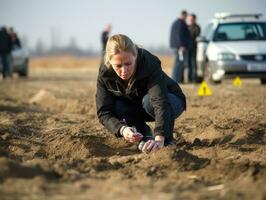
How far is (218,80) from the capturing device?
53.8 ft

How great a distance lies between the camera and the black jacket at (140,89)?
6.02 metres

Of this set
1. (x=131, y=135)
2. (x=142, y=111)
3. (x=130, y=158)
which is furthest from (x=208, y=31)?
(x=130, y=158)

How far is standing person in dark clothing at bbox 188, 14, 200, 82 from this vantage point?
57.3 ft

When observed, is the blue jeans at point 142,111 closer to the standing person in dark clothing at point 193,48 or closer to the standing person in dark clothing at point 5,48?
the standing person in dark clothing at point 193,48

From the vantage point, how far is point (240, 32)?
627 inches

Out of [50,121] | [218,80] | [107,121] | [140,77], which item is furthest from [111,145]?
[218,80]

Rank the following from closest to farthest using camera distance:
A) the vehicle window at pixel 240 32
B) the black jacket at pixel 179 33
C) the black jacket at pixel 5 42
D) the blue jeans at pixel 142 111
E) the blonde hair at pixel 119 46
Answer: the blonde hair at pixel 119 46
the blue jeans at pixel 142 111
the vehicle window at pixel 240 32
the black jacket at pixel 179 33
the black jacket at pixel 5 42

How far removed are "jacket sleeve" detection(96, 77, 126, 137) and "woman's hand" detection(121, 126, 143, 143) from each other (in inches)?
6.1

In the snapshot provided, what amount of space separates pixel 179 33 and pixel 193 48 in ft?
4.75

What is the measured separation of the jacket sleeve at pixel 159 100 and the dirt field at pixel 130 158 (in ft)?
0.81

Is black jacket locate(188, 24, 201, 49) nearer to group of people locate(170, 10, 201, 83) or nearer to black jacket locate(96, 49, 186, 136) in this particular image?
group of people locate(170, 10, 201, 83)

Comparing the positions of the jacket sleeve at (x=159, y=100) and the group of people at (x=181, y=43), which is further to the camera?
the group of people at (x=181, y=43)

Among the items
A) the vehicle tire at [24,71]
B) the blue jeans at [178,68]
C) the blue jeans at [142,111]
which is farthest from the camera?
the vehicle tire at [24,71]

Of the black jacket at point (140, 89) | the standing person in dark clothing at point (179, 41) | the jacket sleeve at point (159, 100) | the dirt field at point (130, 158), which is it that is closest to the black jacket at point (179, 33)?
the standing person in dark clothing at point (179, 41)
